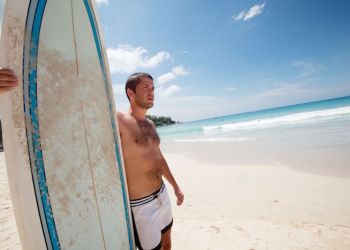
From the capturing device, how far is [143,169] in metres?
1.83

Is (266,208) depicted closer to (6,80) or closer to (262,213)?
(262,213)

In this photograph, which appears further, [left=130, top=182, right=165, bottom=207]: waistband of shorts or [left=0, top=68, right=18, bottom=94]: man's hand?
[left=130, top=182, right=165, bottom=207]: waistband of shorts

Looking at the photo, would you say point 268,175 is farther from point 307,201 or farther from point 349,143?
point 349,143

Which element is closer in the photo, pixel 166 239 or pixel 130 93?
pixel 166 239

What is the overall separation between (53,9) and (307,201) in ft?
14.6

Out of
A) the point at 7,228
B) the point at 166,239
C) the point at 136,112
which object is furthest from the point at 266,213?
the point at 7,228

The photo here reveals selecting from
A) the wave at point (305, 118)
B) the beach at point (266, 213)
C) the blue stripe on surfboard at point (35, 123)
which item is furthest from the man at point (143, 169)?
the wave at point (305, 118)

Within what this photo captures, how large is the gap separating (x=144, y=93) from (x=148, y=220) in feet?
4.06

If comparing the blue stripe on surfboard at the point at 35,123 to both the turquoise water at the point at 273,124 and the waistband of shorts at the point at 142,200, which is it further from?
the turquoise water at the point at 273,124

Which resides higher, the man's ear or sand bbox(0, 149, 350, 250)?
the man's ear

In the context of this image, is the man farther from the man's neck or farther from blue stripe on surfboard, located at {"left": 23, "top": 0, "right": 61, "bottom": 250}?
blue stripe on surfboard, located at {"left": 23, "top": 0, "right": 61, "bottom": 250}

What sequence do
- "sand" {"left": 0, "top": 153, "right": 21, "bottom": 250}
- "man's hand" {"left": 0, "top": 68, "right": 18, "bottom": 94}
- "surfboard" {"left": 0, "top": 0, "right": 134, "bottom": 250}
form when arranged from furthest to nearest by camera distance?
"sand" {"left": 0, "top": 153, "right": 21, "bottom": 250} < "surfboard" {"left": 0, "top": 0, "right": 134, "bottom": 250} < "man's hand" {"left": 0, "top": 68, "right": 18, "bottom": 94}

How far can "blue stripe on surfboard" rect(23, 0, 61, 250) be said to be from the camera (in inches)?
48.4

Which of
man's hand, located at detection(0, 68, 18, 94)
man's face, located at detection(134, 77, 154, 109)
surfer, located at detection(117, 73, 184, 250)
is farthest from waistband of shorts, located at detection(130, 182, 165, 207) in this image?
man's hand, located at detection(0, 68, 18, 94)
